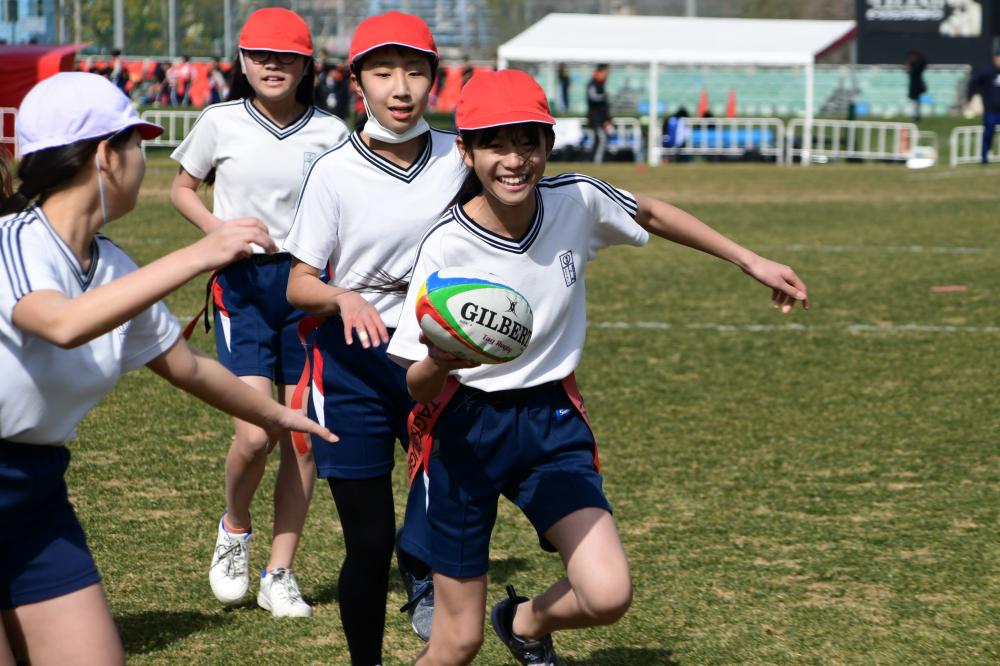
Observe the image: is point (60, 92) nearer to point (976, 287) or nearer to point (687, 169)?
point (976, 287)

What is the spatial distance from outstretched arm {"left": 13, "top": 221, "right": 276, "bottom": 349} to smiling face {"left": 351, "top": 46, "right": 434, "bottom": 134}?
1.68 m

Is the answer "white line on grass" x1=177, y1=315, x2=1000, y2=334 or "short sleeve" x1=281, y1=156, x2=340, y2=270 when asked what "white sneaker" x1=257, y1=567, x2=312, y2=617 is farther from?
"white line on grass" x1=177, y1=315, x2=1000, y2=334

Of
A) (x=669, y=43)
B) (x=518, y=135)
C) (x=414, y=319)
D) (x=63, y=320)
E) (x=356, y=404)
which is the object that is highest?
(x=669, y=43)

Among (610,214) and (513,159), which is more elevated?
(513,159)

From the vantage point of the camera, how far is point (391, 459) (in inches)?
198

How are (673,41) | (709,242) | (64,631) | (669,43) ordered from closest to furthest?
(64,631) < (709,242) < (669,43) < (673,41)

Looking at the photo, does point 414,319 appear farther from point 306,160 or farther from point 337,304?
point 306,160

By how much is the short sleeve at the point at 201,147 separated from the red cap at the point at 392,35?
4.61 ft

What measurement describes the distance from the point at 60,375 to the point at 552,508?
5.15ft

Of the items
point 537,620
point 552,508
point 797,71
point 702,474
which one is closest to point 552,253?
point 552,508

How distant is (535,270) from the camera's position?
4453 millimetres

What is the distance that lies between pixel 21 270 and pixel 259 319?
2597mm

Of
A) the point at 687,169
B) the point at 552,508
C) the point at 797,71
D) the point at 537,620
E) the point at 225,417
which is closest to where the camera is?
the point at 552,508

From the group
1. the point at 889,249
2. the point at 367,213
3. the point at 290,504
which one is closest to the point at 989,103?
the point at 889,249
